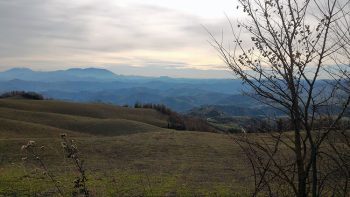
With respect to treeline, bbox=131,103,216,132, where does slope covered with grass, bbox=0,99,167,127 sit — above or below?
above

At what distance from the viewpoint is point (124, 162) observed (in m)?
27.4

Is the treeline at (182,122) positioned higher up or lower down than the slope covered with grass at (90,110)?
lower down

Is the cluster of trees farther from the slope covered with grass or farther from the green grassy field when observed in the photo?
the slope covered with grass

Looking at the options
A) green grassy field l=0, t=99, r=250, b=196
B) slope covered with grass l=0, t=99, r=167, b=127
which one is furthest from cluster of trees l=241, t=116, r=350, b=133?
slope covered with grass l=0, t=99, r=167, b=127

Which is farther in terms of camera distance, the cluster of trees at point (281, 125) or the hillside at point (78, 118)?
the hillside at point (78, 118)

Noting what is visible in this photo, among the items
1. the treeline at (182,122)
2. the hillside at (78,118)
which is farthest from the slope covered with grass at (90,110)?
the treeline at (182,122)

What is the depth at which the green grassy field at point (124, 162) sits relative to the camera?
1625cm

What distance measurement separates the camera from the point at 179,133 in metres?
42.7

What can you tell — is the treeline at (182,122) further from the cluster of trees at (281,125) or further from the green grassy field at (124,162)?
the cluster of trees at (281,125)

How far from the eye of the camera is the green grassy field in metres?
16.2

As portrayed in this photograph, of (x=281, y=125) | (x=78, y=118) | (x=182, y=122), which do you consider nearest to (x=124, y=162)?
(x=281, y=125)

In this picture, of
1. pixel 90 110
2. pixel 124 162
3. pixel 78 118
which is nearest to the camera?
pixel 124 162

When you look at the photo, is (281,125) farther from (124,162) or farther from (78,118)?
(78,118)

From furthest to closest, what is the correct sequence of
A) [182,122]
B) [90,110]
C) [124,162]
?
[182,122] < [90,110] < [124,162]
